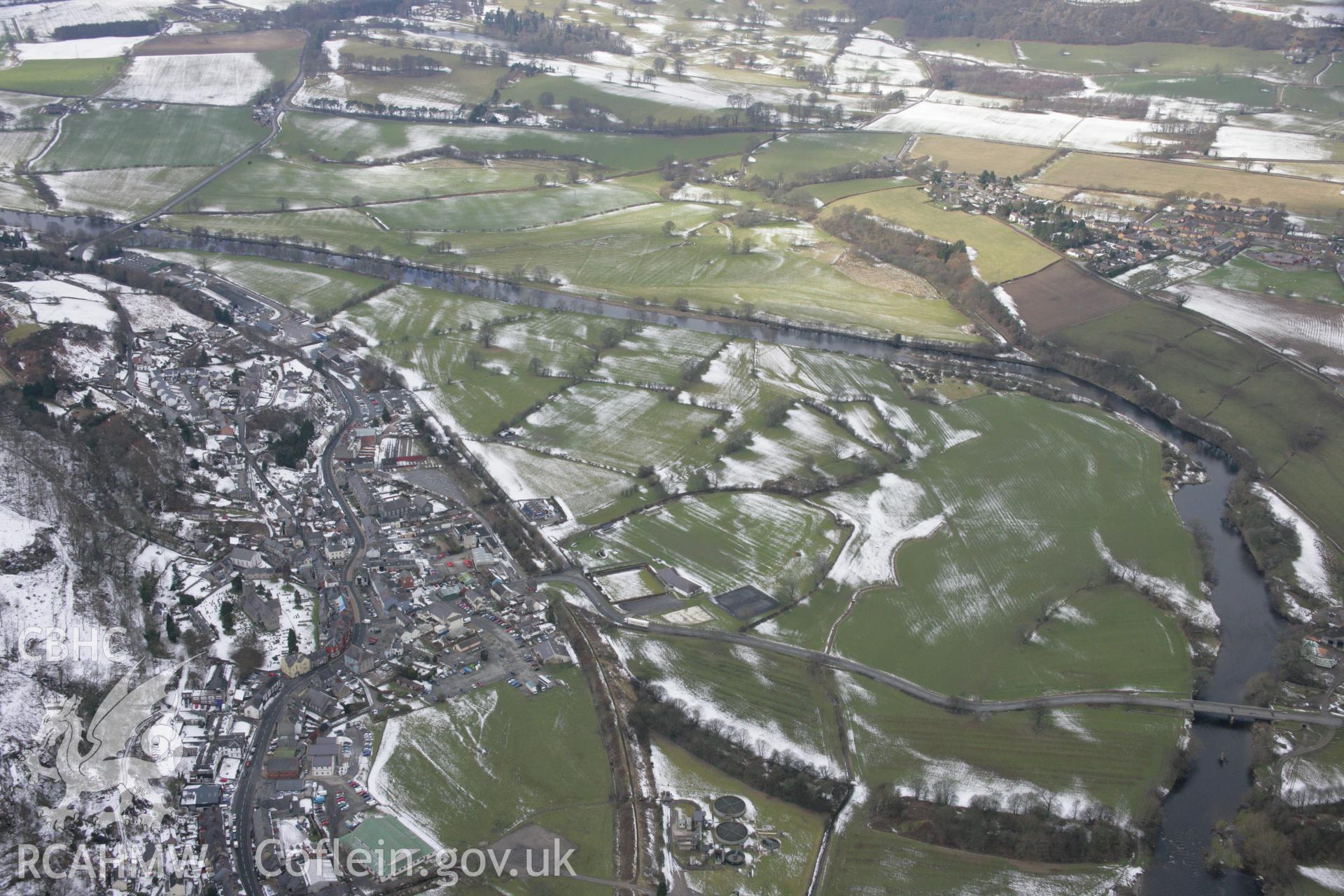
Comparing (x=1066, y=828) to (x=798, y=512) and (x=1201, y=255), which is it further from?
(x=1201, y=255)

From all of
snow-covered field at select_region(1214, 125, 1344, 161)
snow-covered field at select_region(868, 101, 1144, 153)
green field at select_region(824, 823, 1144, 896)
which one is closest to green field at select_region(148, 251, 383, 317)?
green field at select_region(824, 823, 1144, 896)

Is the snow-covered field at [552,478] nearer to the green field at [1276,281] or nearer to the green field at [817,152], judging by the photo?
the green field at [1276,281]

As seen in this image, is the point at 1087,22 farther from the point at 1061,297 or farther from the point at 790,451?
the point at 790,451

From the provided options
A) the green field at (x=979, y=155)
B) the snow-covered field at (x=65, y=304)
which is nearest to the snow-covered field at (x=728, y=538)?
the snow-covered field at (x=65, y=304)

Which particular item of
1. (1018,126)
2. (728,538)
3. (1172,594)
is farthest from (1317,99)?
(728,538)

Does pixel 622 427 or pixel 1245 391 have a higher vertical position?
pixel 1245 391
